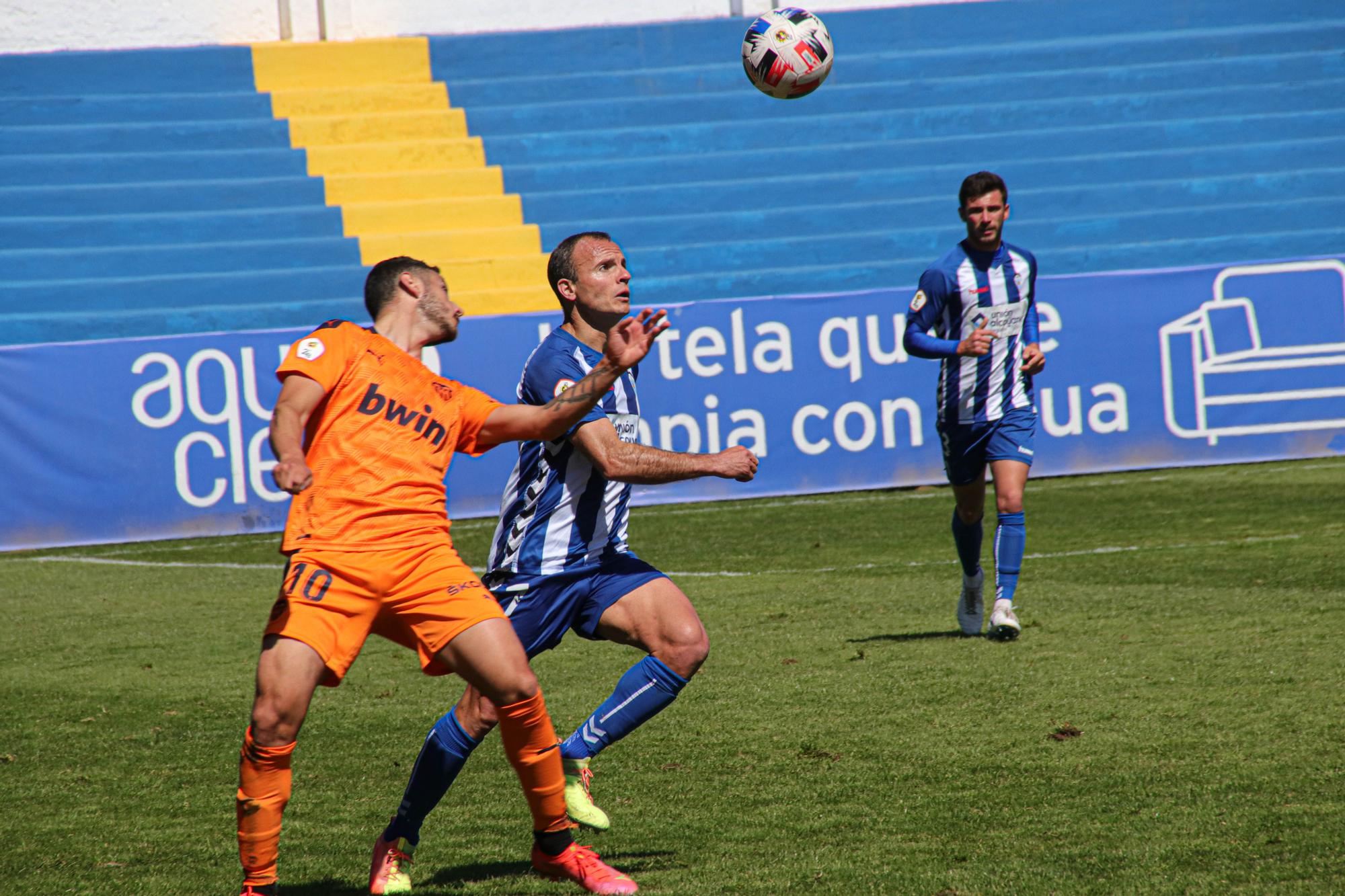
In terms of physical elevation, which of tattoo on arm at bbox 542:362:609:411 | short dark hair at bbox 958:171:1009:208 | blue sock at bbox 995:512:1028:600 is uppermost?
short dark hair at bbox 958:171:1009:208

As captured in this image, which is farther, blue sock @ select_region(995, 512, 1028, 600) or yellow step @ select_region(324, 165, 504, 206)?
yellow step @ select_region(324, 165, 504, 206)

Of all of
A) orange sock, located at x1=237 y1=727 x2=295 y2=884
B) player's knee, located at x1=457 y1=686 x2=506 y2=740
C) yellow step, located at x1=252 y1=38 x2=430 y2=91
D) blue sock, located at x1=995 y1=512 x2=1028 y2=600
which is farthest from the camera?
yellow step, located at x1=252 y1=38 x2=430 y2=91

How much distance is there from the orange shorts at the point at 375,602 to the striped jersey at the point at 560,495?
65 centimetres

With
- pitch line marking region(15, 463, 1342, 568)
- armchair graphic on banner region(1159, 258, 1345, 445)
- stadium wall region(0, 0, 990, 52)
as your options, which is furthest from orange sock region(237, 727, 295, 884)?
stadium wall region(0, 0, 990, 52)

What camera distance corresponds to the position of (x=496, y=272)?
60.6 feet

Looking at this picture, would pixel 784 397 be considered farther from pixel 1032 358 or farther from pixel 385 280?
pixel 385 280

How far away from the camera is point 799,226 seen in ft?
64.2

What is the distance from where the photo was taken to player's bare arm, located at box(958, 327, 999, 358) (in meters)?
7.61

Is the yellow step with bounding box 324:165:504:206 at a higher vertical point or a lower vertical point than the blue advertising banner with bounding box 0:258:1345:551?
higher

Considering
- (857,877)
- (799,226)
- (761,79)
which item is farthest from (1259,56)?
(857,877)

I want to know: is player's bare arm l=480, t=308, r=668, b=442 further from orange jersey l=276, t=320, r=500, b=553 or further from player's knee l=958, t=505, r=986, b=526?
player's knee l=958, t=505, r=986, b=526

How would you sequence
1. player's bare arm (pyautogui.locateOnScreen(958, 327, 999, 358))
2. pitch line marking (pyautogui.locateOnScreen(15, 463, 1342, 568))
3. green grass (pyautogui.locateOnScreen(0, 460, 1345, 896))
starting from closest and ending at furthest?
1. green grass (pyautogui.locateOnScreen(0, 460, 1345, 896))
2. player's bare arm (pyautogui.locateOnScreen(958, 327, 999, 358))
3. pitch line marking (pyautogui.locateOnScreen(15, 463, 1342, 568))

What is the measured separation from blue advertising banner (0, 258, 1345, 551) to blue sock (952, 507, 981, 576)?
5927mm

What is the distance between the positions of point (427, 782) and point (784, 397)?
10.0 m
